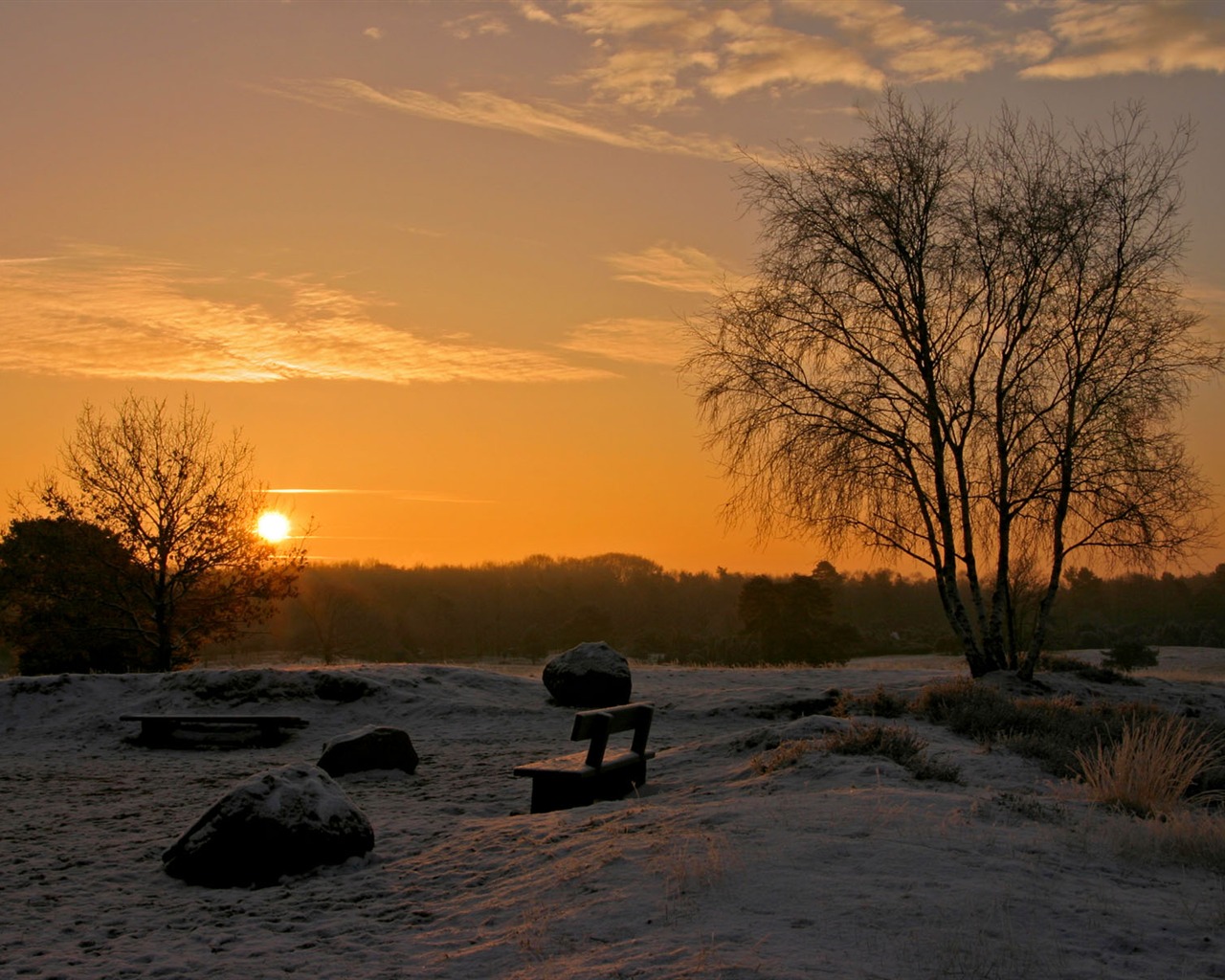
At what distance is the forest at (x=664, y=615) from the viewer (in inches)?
1881

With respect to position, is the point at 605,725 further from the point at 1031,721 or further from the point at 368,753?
the point at 1031,721

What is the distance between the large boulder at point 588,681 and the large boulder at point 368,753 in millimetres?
6593

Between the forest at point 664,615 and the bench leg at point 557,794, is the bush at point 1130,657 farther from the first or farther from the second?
the bench leg at point 557,794

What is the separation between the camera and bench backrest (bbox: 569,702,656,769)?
9031 mm

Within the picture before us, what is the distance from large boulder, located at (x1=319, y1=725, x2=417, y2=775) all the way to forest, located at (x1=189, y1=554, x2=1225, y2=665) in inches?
1281

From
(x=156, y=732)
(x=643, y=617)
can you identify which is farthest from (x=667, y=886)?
(x=643, y=617)

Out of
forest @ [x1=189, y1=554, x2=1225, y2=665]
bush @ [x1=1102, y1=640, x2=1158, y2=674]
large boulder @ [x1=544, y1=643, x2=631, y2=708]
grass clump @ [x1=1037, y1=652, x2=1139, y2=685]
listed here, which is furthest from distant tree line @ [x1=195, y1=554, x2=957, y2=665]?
large boulder @ [x1=544, y1=643, x2=631, y2=708]

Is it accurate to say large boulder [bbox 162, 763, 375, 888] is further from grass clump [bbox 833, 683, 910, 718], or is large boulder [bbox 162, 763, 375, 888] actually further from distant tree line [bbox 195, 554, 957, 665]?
distant tree line [bbox 195, 554, 957, 665]

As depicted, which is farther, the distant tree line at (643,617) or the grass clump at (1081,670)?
the distant tree line at (643,617)

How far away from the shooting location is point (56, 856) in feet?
26.9

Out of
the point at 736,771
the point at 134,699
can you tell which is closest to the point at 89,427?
the point at 134,699

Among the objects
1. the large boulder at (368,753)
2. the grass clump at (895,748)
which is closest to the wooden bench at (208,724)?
the large boulder at (368,753)

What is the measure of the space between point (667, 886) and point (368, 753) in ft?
22.6

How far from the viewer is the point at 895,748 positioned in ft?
31.6
